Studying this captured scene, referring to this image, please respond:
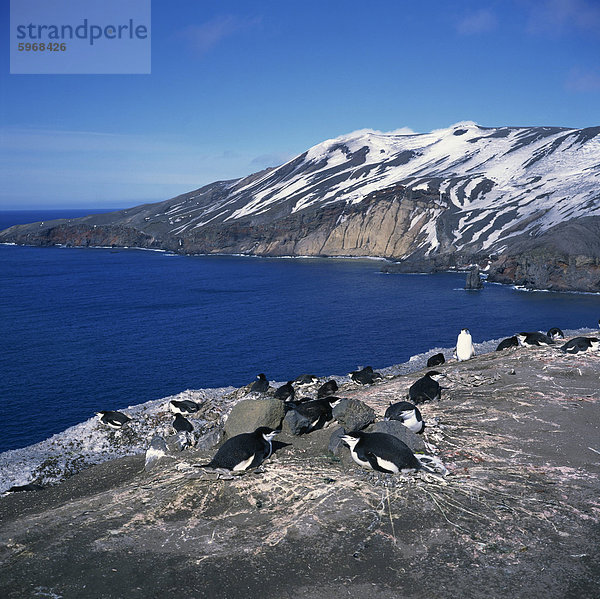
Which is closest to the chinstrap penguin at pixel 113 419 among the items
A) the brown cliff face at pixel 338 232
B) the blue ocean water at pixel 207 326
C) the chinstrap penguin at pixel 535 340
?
the blue ocean water at pixel 207 326

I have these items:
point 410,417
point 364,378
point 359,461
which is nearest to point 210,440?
point 359,461

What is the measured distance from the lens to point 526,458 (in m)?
13.8

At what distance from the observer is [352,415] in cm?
1535

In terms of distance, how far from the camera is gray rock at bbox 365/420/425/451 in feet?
45.4

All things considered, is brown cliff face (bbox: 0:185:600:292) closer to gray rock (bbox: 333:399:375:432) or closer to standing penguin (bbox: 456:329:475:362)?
standing penguin (bbox: 456:329:475:362)

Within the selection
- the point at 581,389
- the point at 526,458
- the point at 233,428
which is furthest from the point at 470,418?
the point at 233,428

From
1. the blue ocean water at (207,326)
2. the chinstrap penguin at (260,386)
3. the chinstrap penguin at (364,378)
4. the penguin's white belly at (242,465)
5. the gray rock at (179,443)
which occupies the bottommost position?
the blue ocean water at (207,326)

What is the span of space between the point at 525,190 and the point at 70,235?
149 m

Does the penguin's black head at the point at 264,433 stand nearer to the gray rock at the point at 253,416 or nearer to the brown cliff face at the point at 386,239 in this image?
the gray rock at the point at 253,416

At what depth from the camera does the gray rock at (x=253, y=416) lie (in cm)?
1573

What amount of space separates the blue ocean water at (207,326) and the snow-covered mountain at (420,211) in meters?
23.8

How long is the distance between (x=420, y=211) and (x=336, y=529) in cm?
13682

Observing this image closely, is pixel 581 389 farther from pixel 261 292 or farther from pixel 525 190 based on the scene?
pixel 525 190

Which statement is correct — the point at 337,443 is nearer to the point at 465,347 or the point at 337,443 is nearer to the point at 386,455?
the point at 386,455
